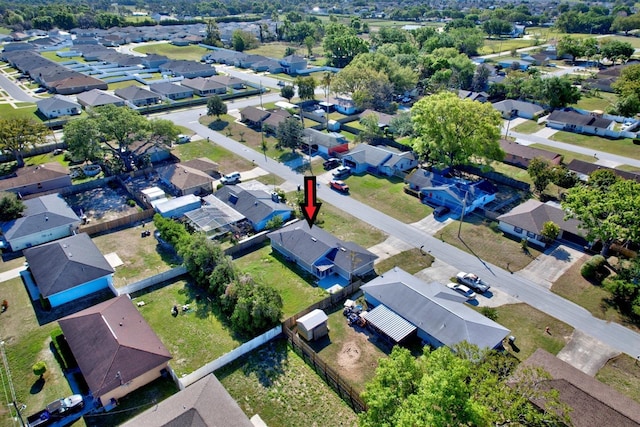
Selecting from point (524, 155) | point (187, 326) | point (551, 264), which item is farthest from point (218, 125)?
point (551, 264)

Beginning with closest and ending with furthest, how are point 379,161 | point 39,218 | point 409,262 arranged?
point 409,262, point 39,218, point 379,161

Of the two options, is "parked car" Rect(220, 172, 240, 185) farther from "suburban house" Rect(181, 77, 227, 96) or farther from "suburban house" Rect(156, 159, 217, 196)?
"suburban house" Rect(181, 77, 227, 96)

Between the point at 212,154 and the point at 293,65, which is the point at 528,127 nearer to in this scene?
the point at 212,154

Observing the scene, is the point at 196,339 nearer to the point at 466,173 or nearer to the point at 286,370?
the point at 286,370

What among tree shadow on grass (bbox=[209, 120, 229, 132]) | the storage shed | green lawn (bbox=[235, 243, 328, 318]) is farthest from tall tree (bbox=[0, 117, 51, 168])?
the storage shed

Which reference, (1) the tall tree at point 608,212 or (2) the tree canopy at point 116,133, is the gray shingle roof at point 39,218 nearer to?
(2) the tree canopy at point 116,133
